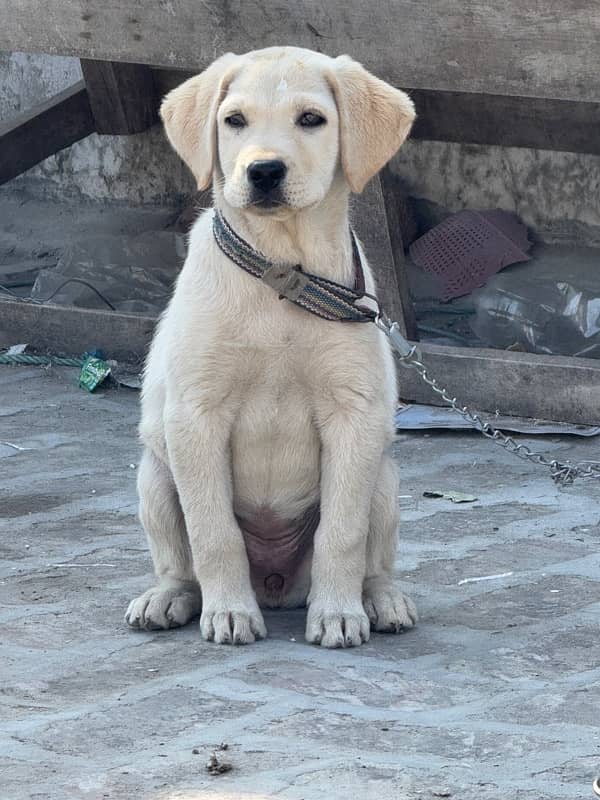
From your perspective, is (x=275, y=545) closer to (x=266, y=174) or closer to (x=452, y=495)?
(x=266, y=174)

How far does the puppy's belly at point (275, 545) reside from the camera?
4.23m

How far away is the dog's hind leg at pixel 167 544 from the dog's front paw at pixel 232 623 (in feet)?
0.55

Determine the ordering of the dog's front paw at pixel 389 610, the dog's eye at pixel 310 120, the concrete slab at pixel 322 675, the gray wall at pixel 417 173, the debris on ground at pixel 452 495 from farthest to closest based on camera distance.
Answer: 1. the gray wall at pixel 417 173
2. the debris on ground at pixel 452 495
3. the dog's front paw at pixel 389 610
4. the dog's eye at pixel 310 120
5. the concrete slab at pixel 322 675

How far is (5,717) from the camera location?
3.41m

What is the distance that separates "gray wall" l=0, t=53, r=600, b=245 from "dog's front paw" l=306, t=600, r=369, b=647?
16.1ft

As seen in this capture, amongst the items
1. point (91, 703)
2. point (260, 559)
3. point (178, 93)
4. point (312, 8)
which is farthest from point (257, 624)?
point (312, 8)

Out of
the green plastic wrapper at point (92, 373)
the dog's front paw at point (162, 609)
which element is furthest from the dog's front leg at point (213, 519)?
the green plastic wrapper at point (92, 373)

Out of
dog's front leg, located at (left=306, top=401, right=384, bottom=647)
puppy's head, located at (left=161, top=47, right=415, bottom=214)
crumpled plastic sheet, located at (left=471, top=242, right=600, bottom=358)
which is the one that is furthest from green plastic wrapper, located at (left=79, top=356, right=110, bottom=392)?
dog's front leg, located at (left=306, top=401, right=384, bottom=647)

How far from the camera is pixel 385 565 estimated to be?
4277 millimetres

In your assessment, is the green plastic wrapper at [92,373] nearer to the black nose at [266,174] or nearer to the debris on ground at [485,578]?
the debris on ground at [485,578]

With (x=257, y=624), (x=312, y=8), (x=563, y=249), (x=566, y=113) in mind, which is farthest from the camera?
(x=563, y=249)

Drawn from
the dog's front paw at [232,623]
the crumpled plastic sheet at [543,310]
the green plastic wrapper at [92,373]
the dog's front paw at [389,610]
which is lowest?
the crumpled plastic sheet at [543,310]

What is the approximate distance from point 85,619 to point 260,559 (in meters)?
0.51

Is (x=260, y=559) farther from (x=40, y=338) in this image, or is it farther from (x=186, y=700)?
(x=40, y=338)
